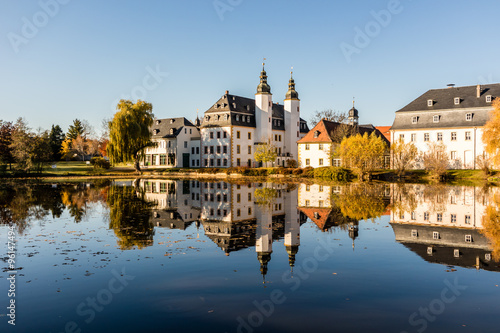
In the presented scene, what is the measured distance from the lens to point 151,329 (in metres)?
5.92

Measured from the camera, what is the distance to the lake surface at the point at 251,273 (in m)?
6.31

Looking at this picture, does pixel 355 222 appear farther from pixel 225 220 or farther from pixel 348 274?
pixel 348 274

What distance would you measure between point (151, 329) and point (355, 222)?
11022mm

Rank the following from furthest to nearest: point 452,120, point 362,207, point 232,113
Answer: point 232,113 → point 452,120 → point 362,207

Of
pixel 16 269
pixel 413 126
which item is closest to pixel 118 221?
pixel 16 269

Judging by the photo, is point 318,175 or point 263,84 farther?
point 263,84

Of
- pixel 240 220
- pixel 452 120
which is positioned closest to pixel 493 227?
pixel 240 220

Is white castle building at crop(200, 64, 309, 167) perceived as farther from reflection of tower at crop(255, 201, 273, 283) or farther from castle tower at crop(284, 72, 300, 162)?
reflection of tower at crop(255, 201, 273, 283)

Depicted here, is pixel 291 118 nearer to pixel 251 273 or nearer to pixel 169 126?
pixel 169 126
